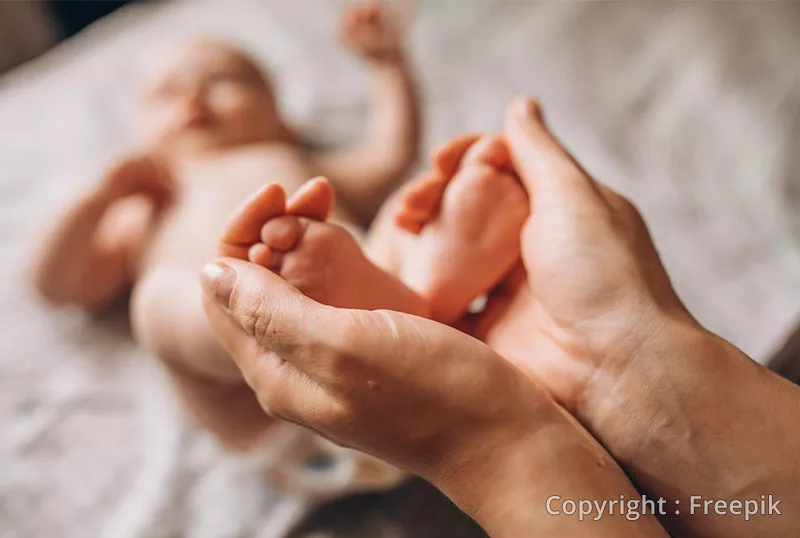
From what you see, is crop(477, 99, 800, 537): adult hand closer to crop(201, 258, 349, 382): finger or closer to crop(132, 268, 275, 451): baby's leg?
crop(201, 258, 349, 382): finger

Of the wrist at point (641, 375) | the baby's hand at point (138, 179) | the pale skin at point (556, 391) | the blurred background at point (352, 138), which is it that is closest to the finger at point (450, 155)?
the pale skin at point (556, 391)

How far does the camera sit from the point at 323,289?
1.78 feet

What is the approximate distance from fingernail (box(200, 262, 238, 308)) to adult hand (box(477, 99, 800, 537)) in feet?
0.76

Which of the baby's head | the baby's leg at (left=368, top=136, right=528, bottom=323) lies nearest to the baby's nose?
the baby's head

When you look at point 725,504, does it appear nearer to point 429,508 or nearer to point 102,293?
point 429,508

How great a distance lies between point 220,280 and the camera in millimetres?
504

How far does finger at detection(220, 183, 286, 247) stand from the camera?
541 mm

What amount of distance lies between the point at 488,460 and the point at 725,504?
173 mm

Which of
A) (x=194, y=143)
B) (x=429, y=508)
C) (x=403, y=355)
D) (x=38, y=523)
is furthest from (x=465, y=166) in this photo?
(x=38, y=523)

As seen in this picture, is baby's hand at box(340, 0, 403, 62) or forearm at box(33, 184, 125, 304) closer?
forearm at box(33, 184, 125, 304)

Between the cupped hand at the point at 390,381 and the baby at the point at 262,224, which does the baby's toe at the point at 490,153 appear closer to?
the baby at the point at 262,224

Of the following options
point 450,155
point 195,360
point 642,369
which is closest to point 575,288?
point 642,369

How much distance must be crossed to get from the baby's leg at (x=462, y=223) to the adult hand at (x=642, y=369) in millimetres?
25

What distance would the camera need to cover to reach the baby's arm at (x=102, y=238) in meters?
0.92
